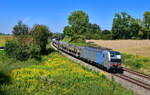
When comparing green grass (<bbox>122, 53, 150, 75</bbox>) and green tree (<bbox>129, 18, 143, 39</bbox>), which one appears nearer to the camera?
green grass (<bbox>122, 53, 150, 75</bbox>)

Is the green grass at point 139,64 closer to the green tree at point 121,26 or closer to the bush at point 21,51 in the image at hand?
the bush at point 21,51

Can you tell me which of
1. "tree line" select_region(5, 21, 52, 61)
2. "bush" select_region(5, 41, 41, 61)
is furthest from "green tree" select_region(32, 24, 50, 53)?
"bush" select_region(5, 41, 41, 61)

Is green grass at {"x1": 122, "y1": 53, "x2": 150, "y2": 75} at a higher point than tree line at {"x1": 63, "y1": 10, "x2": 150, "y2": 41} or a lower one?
lower

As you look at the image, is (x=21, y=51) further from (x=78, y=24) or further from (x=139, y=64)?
(x=78, y=24)

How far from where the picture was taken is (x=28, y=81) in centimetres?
1475

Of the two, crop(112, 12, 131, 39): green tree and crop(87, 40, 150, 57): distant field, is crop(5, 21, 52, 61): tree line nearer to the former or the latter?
crop(87, 40, 150, 57): distant field

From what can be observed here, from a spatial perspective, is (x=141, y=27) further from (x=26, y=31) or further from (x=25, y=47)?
(x=25, y=47)

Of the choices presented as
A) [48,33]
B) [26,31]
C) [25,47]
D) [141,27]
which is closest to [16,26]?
[26,31]

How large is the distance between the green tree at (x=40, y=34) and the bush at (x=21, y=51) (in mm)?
5298

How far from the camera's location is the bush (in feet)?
117

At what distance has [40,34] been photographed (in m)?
42.4

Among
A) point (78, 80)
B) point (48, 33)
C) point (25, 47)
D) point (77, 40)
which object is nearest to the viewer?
point (78, 80)

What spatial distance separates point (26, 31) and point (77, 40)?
46.2 meters

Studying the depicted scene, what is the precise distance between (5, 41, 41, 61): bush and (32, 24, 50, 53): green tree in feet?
17.4
